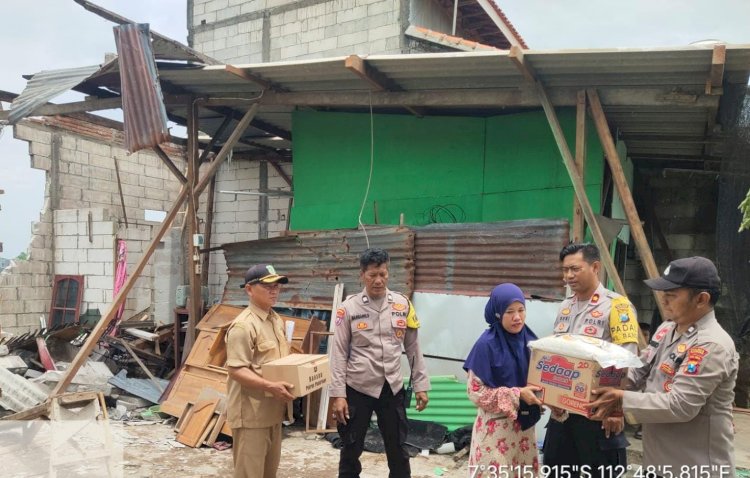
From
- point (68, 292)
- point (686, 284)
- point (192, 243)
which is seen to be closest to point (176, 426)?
point (192, 243)

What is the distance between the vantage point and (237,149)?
9.71 metres

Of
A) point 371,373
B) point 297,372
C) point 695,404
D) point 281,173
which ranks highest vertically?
point 281,173

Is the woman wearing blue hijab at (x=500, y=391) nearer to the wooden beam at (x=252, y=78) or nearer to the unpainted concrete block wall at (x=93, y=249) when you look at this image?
the wooden beam at (x=252, y=78)

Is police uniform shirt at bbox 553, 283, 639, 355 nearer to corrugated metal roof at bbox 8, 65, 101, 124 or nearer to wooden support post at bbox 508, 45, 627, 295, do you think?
wooden support post at bbox 508, 45, 627, 295

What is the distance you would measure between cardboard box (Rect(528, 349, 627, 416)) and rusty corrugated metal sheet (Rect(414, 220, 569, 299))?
2767 mm

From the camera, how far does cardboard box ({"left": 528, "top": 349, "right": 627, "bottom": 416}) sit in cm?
230

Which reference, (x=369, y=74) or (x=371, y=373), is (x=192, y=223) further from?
(x=371, y=373)

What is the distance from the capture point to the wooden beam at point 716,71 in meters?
4.03

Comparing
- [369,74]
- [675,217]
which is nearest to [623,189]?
[369,74]

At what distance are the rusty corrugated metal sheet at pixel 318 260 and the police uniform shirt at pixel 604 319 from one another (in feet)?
9.60

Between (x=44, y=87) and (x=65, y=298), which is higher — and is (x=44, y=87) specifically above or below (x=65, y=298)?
above

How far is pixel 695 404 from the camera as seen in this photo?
2078 mm

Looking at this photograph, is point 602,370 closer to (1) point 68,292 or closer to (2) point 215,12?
(1) point 68,292

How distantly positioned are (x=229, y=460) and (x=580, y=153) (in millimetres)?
4239
